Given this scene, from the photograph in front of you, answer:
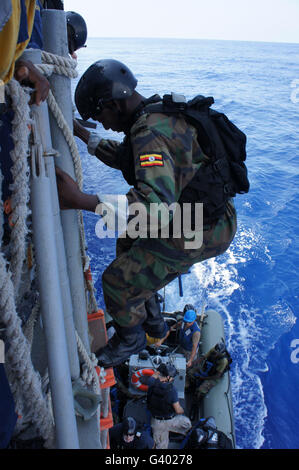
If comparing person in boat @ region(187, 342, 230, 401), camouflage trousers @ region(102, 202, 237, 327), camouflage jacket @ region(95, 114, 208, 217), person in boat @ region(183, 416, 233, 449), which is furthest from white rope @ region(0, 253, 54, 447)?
person in boat @ region(187, 342, 230, 401)

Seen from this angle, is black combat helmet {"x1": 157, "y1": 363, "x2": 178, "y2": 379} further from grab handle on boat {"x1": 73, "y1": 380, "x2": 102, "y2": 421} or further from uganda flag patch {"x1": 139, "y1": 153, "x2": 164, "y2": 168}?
uganda flag patch {"x1": 139, "y1": 153, "x2": 164, "y2": 168}

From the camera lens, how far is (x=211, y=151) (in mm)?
2293

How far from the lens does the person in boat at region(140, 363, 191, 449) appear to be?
5.73 metres

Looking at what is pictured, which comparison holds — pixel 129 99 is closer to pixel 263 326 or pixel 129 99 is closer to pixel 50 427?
pixel 50 427

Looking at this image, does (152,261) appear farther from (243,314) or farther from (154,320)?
(243,314)

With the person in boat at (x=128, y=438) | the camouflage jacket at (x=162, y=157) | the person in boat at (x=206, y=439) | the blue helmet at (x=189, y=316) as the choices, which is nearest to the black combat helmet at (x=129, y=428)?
the person in boat at (x=128, y=438)

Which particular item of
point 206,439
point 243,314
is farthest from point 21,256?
point 243,314

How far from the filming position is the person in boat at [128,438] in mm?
5227

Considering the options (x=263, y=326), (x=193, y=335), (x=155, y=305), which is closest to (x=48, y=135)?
(x=155, y=305)

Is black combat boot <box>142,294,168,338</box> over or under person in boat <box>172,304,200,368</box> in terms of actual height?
over

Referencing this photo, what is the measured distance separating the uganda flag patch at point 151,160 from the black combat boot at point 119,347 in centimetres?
136

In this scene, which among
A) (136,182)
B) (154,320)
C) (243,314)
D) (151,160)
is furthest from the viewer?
(243,314)

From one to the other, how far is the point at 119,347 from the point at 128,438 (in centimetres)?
305
